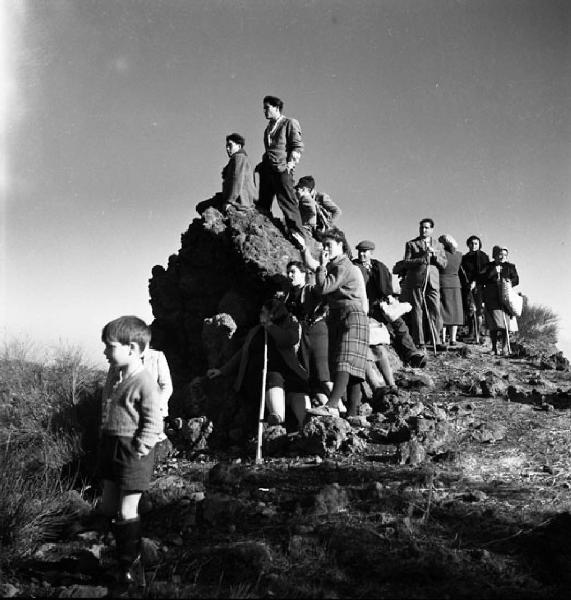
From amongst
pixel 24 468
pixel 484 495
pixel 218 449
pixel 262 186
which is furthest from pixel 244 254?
pixel 484 495

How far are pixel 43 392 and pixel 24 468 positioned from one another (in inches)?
102

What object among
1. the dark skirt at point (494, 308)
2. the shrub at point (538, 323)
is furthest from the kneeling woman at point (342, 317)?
the shrub at point (538, 323)

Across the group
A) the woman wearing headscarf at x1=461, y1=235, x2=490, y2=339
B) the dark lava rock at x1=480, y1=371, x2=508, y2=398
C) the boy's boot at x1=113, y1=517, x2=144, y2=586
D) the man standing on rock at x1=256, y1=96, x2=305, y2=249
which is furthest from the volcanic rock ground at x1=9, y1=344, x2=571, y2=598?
the woman wearing headscarf at x1=461, y1=235, x2=490, y2=339

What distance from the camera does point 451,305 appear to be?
1127cm

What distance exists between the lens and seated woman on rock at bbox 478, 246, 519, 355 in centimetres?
1128

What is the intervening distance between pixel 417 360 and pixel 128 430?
6.65m

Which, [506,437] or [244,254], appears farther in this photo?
[244,254]

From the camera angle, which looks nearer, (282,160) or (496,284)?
(282,160)

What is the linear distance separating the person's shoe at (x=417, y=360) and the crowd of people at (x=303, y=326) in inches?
0.8

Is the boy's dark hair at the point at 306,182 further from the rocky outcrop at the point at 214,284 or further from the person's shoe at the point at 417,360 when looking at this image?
the person's shoe at the point at 417,360

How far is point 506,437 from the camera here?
6.85 metres

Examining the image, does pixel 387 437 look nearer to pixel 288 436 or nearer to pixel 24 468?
pixel 288 436

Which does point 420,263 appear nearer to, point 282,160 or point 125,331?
point 282,160

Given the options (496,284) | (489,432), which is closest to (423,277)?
(496,284)
